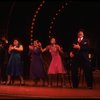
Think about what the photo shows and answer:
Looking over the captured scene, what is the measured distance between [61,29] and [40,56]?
544 centimetres

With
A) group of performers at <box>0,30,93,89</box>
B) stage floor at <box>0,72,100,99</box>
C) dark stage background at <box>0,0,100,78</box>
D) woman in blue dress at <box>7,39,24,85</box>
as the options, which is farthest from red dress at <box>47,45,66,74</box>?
dark stage background at <box>0,0,100,78</box>

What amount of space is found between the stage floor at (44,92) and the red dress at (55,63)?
588 mm

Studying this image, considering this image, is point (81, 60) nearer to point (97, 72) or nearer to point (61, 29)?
point (61, 29)

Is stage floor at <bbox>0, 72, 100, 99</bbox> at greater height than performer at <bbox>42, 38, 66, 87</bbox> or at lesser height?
lesser

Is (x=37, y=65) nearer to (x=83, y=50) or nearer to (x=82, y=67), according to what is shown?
(x=82, y=67)

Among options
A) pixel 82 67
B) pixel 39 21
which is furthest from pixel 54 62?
pixel 39 21

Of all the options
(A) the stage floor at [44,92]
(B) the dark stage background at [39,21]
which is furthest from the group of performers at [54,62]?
(B) the dark stage background at [39,21]

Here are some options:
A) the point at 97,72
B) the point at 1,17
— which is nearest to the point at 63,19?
the point at 1,17

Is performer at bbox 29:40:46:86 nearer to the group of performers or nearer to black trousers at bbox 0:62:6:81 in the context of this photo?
the group of performers

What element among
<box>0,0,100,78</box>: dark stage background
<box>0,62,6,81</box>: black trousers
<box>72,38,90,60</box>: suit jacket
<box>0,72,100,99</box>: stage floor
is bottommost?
<box>0,72,100,99</box>: stage floor

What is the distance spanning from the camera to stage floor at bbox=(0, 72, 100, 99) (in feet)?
60.1

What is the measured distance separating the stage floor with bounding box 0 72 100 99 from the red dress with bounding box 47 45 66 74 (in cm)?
59

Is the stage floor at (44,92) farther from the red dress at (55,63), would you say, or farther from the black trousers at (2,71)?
the black trousers at (2,71)

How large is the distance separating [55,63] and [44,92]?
2175 millimetres
